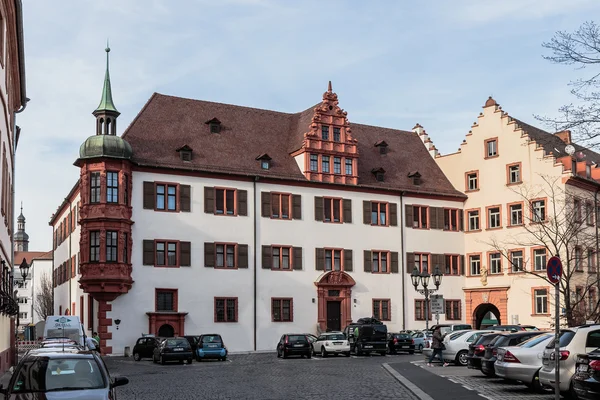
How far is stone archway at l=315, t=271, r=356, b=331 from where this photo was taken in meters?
56.5

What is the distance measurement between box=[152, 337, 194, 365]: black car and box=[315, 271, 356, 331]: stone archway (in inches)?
649

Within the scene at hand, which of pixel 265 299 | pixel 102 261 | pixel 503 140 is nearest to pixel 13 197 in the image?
pixel 102 261

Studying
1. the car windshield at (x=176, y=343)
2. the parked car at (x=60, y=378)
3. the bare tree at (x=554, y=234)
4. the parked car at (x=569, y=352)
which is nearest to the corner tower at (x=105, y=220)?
the car windshield at (x=176, y=343)

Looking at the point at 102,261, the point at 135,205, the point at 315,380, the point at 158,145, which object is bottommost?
the point at 315,380

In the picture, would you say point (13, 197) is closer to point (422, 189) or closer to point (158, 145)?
point (158, 145)

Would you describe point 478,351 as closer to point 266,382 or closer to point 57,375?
point 266,382

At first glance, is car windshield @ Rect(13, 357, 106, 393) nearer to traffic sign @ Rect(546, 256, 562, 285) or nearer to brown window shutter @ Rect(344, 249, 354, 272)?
traffic sign @ Rect(546, 256, 562, 285)

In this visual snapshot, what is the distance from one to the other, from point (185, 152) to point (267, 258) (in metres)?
8.60

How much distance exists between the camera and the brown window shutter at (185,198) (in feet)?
171

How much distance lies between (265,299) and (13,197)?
2130cm

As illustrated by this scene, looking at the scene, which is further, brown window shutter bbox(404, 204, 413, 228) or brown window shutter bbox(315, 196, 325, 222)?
brown window shutter bbox(404, 204, 413, 228)

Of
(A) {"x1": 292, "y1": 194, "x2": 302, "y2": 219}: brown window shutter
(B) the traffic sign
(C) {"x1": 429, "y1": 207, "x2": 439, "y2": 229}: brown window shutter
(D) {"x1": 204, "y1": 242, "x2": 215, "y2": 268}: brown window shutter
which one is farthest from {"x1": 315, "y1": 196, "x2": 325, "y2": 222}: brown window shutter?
(B) the traffic sign

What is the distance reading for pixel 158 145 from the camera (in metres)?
53.0

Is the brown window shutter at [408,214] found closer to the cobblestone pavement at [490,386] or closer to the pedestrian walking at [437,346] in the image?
the pedestrian walking at [437,346]
